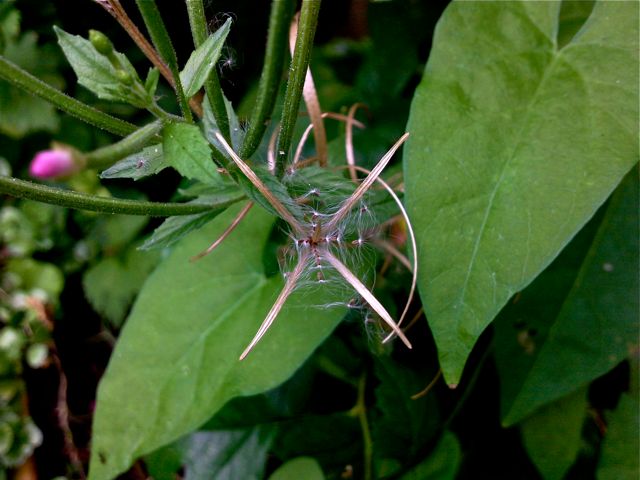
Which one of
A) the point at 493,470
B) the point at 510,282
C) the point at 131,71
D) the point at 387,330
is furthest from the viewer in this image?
the point at 493,470

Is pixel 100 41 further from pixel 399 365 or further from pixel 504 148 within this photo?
pixel 399 365

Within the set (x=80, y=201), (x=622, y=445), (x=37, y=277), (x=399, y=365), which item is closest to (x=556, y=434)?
(x=622, y=445)

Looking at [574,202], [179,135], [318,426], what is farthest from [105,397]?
[574,202]

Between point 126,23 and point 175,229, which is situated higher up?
point 126,23

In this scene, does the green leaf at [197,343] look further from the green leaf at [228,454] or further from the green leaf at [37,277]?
the green leaf at [37,277]

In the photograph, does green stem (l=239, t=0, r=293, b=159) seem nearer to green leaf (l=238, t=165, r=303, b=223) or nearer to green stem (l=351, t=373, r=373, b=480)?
green leaf (l=238, t=165, r=303, b=223)

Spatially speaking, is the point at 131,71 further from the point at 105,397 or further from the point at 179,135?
the point at 105,397
